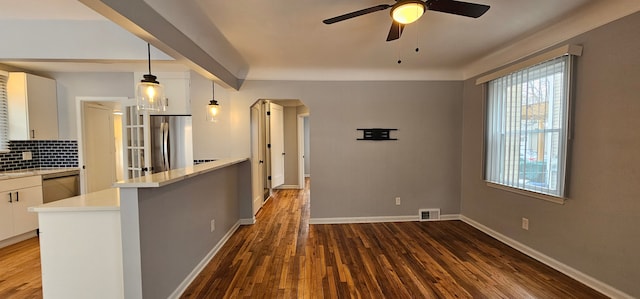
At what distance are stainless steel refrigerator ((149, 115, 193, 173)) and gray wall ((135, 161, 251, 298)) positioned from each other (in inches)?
45.0

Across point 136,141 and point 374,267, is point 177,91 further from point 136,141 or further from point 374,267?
point 374,267

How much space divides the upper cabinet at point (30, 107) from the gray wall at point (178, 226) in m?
2.84

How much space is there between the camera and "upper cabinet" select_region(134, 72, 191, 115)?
12.8 ft

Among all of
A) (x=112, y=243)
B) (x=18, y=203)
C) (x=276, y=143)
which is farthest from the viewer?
(x=276, y=143)

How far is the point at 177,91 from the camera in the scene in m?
3.93

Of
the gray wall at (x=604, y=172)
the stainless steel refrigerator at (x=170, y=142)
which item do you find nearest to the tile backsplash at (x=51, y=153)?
the stainless steel refrigerator at (x=170, y=142)

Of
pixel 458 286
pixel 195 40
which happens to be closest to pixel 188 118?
pixel 195 40

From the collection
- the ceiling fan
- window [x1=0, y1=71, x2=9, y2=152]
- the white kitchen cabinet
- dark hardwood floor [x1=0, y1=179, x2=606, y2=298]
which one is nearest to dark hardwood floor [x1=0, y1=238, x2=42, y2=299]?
dark hardwood floor [x1=0, y1=179, x2=606, y2=298]

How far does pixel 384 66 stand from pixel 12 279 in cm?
472

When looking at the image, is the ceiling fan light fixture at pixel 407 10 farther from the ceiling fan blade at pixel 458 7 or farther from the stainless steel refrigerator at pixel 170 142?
the stainless steel refrigerator at pixel 170 142

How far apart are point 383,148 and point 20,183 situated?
15.7ft

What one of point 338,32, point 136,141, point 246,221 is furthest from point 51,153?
point 338,32

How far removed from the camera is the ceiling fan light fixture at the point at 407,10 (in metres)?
1.58

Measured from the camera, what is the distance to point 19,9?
2.08 metres
